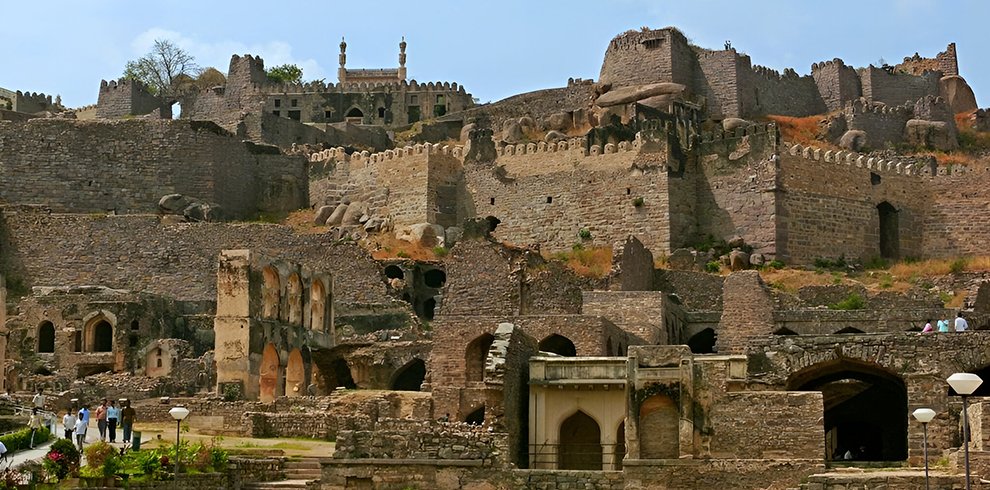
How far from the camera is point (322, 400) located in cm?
3800

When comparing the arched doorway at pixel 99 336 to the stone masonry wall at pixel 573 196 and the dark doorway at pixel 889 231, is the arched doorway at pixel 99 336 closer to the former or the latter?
the stone masonry wall at pixel 573 196

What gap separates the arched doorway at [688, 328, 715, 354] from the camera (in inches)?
1843

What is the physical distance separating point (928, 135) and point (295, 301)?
121 ft

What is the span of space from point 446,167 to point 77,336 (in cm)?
1686

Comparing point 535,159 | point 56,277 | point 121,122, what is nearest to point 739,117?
point 535,159

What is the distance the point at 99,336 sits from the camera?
1908 inches

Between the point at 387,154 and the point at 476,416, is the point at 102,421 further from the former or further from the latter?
the point at 387,154

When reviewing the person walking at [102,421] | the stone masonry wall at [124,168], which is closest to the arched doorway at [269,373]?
the person walking at [102,421]

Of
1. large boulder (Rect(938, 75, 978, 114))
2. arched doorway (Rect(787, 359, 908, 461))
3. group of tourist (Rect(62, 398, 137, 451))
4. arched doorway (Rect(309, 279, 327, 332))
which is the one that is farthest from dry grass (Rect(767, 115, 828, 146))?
group of tourist (Rect(62, 398, 137, 451))

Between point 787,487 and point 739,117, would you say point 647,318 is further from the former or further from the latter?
point 739,117

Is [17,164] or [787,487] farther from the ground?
[17,164]

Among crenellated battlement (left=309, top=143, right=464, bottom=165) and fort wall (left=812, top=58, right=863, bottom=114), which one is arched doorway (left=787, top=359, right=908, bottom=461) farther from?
fort wall (left=812, top=58, right=863, bottom=114)

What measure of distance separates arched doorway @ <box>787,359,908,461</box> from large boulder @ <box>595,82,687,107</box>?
32.4m

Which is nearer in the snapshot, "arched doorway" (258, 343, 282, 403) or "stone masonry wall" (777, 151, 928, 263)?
"arched doorway" (258, 343, 282, 403)
